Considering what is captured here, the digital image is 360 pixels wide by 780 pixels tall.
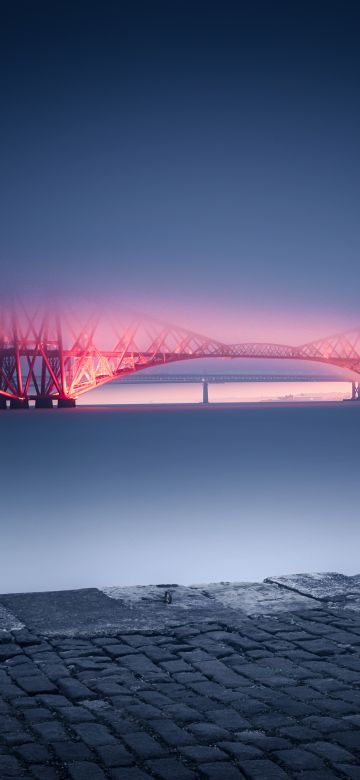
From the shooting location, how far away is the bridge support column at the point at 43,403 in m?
86.1

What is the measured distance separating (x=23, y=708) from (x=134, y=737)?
592 mm

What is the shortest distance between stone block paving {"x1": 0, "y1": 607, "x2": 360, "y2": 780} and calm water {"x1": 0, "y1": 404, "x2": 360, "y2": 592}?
3910mm

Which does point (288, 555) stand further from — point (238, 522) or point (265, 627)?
point (265, 627)

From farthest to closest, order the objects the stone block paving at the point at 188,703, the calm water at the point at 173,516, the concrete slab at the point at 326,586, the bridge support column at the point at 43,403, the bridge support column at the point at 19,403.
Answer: the bridge support column at the point at 19,403
the bridge support column at the point at 43,403
the calm water at the point at 173,516
the concrete slab at the point at 326,586
the stone block paving at the point at 188,703

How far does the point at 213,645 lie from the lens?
5.02 metres

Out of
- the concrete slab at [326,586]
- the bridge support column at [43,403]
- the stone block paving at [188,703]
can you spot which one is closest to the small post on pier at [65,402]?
the bridge support column at [43,403]

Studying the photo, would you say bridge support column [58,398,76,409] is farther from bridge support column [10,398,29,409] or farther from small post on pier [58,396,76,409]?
bridge support column [10,398,29,409]

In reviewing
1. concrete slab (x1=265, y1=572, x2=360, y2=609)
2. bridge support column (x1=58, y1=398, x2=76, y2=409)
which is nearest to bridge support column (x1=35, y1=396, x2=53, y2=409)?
bridge support column (x1=58, y1=398, x2=76, y2=409)

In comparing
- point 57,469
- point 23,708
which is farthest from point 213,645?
point 57,469

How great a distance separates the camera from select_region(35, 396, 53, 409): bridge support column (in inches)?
3390

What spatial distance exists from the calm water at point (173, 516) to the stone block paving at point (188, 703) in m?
3.91

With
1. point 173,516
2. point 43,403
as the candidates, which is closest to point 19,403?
point 43,403

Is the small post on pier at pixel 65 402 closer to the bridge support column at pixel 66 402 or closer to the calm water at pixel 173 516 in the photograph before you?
the bridge support column at pixel 66 402

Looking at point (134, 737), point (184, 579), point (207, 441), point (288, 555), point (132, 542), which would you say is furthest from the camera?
point (207, 441)
